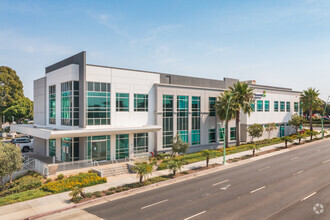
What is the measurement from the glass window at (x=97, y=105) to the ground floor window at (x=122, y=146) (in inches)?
103

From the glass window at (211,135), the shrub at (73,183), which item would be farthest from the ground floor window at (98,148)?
the glass window at (211,135)

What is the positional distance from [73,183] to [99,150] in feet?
28.7

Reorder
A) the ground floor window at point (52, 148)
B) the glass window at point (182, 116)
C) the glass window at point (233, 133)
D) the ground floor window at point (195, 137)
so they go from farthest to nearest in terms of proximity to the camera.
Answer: the glass window at point (233, 133), the ground floor window at point (195, 137), the glass window at point (182, 116), the ground floor window at point (52, 148)

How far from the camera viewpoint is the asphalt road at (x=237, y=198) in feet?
49.5

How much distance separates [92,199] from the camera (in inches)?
737

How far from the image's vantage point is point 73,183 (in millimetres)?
21828

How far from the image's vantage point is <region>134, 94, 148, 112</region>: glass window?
112 feet

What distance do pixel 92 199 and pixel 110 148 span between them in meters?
12.9

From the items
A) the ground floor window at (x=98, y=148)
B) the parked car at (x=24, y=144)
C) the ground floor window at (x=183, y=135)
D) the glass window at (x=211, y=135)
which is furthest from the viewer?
the glass window at (x=211, y=135)

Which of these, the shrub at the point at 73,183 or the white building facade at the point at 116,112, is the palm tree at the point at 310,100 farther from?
the shrub at the point at 73,183

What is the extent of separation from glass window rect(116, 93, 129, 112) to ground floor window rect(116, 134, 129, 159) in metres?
3.54

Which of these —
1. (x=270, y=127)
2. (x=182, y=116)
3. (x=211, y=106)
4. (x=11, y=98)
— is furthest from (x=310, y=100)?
(x=11, y=98)

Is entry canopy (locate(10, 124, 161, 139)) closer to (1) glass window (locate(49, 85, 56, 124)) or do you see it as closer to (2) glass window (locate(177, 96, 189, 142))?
(1) glass window (locate(49, 85, 56, 124))

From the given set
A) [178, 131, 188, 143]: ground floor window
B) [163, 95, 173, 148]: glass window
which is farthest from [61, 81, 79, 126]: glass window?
[178, 131, 188, 143]: ground floor window
